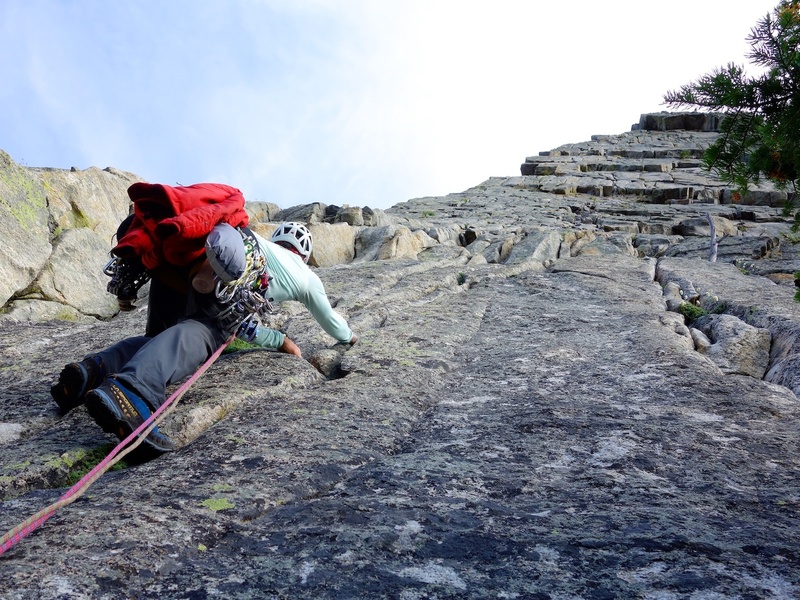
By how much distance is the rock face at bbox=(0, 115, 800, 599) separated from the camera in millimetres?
2910

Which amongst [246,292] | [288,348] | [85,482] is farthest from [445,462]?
[288,348]

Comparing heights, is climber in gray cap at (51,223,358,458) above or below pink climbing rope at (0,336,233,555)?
above

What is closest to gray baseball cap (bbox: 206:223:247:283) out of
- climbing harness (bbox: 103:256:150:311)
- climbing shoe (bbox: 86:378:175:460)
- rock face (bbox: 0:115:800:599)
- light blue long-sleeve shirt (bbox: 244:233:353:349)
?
light blue long-sleeve shirt (bbox: 244:233:353:349)

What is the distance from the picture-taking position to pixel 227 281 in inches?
218

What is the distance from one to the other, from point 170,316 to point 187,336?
31.8 inches

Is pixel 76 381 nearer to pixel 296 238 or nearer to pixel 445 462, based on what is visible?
pixel 296 238

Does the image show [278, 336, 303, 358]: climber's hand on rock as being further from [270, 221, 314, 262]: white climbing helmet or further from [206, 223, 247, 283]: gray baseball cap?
[206, 223, 247, 283]: gray baseball cap

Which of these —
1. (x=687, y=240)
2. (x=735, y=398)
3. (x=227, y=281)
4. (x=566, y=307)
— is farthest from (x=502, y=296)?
(x=687, y=240)

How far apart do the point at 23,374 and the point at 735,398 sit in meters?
6.97

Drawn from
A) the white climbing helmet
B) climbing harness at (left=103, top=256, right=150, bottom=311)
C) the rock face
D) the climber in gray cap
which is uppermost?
the white climbing helmet

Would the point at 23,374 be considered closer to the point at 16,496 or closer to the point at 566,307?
the point at 16,496

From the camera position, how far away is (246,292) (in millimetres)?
5766

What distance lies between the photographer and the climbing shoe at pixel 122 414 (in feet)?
14.9

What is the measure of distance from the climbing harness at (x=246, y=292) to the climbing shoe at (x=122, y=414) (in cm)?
121
